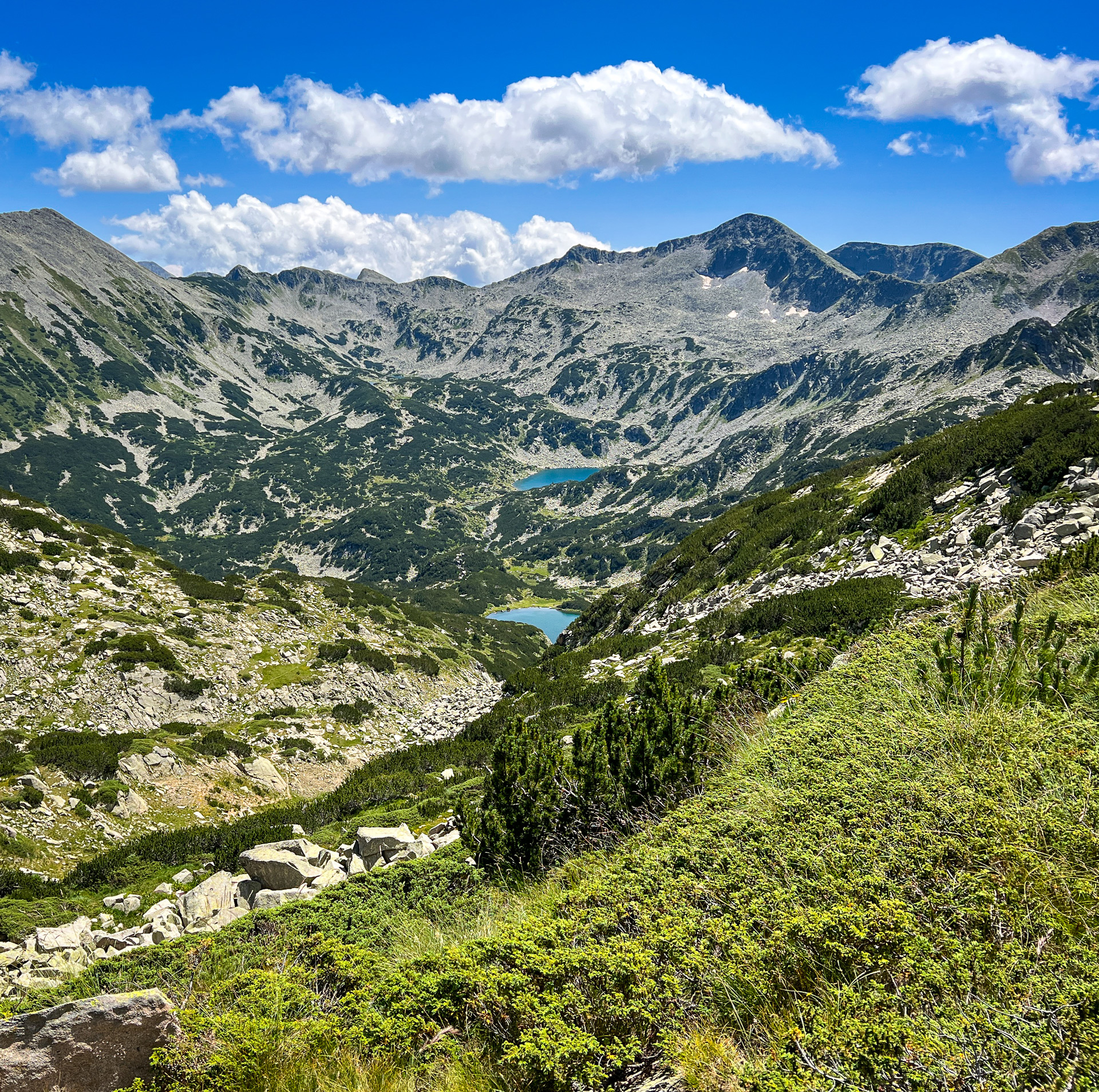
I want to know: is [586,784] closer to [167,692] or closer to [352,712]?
[167,692]

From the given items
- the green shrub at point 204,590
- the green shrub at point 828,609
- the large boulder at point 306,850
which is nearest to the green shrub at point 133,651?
the green shrub at point 204,590

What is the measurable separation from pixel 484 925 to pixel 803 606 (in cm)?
2610

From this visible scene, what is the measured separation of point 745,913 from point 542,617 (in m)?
169

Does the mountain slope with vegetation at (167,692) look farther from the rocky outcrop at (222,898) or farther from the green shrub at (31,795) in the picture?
the rocky outcrop at (222,898)

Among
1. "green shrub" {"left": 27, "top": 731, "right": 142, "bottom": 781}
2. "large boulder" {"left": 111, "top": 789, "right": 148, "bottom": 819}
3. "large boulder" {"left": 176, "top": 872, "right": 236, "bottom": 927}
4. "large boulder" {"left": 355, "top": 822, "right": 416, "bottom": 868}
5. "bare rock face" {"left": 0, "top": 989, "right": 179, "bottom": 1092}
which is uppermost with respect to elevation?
"bare rock face" {"left": 0, "top": 989, "right": 179, "bottom": 1092}

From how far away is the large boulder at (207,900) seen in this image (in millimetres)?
14969

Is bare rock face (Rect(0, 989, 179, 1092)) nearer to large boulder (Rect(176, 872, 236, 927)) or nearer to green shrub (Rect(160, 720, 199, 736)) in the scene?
large boulder (Rect(176, 872, 236, 927))

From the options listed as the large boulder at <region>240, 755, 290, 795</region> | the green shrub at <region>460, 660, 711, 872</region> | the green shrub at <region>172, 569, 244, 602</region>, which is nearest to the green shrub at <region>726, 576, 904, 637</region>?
the green shrub at <region>460, 660, 711, 872</region>

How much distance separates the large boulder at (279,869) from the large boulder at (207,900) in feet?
2.08

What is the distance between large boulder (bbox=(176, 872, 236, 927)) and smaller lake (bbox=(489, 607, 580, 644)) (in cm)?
14088

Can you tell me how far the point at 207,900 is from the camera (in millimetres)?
15258

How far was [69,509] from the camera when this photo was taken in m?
196

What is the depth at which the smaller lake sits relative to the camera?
Result: 163000mm

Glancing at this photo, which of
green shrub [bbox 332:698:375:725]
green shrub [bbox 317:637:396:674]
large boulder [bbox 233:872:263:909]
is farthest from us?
green shrub [bbox 317:637:396:674]
